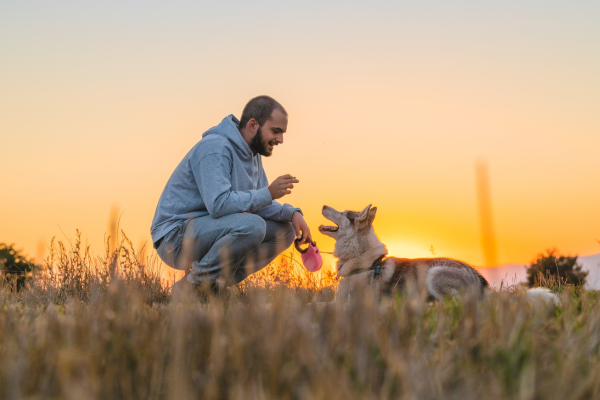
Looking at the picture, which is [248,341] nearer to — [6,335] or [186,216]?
[6,335]

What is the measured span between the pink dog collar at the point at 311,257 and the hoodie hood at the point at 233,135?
1289 mm

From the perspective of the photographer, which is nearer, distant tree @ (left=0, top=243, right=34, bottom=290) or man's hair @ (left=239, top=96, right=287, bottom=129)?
man's hair @ (left=239, top=96, right=287, bottom=129)

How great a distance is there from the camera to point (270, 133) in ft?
19.8

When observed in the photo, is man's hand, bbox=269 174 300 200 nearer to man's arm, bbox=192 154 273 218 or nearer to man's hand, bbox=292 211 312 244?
man's arm, bbox=192 154 273 218

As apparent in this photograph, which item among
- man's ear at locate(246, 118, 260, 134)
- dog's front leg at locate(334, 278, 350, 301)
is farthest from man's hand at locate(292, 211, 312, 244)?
man's ear at locate(246, 118, 260, 134)

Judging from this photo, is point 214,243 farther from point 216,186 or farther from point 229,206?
point 216,186

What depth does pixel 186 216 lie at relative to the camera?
229 inches

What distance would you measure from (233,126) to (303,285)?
241 cm

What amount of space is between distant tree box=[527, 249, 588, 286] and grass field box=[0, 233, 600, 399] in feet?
32.8

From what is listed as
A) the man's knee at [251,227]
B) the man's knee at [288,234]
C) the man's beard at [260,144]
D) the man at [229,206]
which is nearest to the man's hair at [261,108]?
the man at [229,206]

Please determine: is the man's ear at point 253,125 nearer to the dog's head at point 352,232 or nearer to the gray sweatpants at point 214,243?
the gray sweatpants at point 214,243

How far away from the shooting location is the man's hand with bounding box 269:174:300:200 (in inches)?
215

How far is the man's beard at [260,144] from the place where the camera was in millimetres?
6062

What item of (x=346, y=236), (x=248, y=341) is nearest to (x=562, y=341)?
(x=248, y=341)
